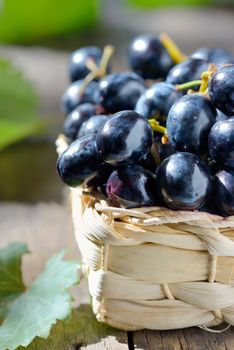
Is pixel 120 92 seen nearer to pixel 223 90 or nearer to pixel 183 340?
pixel 223 90

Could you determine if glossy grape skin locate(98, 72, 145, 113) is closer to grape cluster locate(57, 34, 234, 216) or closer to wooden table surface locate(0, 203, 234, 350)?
grape cluster locate(57, 34, 234, 216)

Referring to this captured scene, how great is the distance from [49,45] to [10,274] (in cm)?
151

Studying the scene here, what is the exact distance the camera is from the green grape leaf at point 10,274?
1.20m

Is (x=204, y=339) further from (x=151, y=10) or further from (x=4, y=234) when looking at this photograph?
(x=151, y=10)

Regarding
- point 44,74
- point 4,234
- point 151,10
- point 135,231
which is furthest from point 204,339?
point 151,10

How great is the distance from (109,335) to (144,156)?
0.97 feet

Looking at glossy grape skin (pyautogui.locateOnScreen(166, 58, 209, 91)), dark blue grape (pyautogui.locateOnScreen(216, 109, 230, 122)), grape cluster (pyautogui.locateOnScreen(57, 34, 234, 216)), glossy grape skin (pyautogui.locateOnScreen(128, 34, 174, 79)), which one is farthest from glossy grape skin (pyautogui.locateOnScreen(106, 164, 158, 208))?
glossy grape skin (pyautogui.locateOnScreen(128, 34, 174, 79))

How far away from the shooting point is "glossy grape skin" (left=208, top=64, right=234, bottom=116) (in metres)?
0.99

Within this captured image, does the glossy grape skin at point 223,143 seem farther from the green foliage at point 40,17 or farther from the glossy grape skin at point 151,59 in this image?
the green foliage at point 40,17

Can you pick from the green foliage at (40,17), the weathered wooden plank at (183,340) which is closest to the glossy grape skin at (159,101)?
the weathered wooden plank at (183,340)

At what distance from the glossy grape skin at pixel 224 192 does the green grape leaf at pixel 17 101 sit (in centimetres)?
92

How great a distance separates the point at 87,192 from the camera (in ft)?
3.54

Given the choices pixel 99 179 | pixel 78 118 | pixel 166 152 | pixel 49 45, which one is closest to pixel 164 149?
pixel 166 152

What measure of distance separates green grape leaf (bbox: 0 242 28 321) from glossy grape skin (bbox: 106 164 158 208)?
0.30 meters
